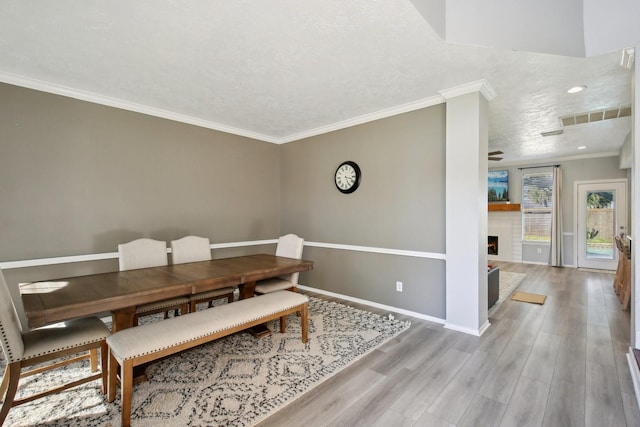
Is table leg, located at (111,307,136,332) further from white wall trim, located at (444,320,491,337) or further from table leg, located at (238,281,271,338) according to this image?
white wall trim, located at (444,320,491,337)

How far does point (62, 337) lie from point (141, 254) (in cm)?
109

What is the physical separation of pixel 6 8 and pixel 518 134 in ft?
19.8

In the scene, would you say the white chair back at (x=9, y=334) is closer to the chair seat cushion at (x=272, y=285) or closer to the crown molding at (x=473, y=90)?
the chair seat cushion at (x=272, y=285)

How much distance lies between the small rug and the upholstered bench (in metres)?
3.67

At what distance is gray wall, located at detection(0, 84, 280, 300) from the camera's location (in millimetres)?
2758

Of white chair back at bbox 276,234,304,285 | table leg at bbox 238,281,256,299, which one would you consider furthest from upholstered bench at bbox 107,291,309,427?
white chair back at bbox 276,234,304,285

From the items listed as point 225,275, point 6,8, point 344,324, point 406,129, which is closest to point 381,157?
point 406,129

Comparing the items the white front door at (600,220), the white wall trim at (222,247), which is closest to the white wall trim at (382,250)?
the white wall trim at (222,247)

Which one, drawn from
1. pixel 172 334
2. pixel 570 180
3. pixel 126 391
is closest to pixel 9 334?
pixel 126 391

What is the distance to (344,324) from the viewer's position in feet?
10.5

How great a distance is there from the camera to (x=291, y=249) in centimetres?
357

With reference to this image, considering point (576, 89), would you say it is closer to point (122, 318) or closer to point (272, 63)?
point (272, 63)

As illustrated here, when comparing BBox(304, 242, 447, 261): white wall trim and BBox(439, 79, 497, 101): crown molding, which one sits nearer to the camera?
BBox(439, 79, 497, 101): crown molding

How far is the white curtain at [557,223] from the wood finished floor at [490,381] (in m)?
3.78
